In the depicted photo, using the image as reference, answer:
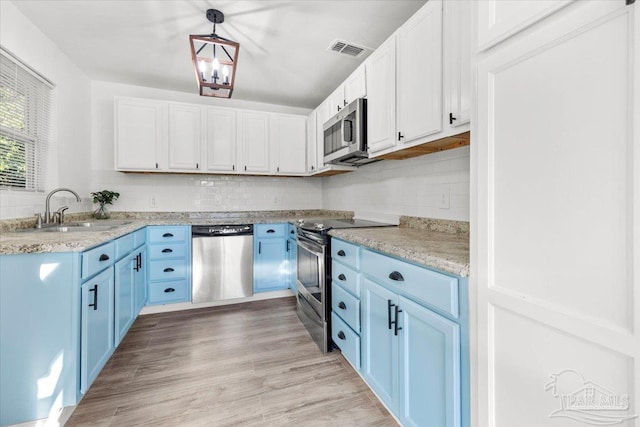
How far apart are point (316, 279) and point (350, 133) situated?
1.24 m

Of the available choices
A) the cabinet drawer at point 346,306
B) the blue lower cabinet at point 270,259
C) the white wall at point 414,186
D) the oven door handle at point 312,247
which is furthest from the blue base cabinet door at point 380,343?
the blue lower cabinet at point 270,259

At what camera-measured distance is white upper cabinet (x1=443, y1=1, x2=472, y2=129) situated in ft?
4.24

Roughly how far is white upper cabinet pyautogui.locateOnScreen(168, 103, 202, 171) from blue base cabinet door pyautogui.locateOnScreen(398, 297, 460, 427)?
9.44 feet

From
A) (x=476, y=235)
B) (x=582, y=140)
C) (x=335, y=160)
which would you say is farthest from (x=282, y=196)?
(x=582, y=140)

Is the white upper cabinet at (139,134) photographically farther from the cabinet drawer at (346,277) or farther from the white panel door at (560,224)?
the white panel door at (560,224)

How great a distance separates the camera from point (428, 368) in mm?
1142

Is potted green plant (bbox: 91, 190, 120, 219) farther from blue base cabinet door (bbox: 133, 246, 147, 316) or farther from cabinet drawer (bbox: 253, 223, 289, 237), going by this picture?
cabinet drawer (bbox: 253, 223, 289, 237)

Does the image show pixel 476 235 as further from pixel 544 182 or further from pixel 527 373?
pixel 527 373

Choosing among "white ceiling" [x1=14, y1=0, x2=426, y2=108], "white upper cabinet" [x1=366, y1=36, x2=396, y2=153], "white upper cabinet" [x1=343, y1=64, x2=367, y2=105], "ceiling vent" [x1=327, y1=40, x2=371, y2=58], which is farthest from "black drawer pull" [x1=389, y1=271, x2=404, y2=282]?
"ceiling vent" [x1=327, y1=40, x2=371, y2=58]

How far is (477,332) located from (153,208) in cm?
362

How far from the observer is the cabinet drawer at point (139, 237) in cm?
243

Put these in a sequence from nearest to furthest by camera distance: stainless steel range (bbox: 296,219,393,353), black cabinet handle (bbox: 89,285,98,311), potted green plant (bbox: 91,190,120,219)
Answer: black cabinet handle (bbox: 89,285,98,311) < stainless steel range (bbox: 296,219,393,353) < potted green plant (bbox: 91,190,120,219)

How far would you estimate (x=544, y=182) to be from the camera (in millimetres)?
723

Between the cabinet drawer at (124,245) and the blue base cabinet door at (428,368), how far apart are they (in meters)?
1.97
